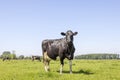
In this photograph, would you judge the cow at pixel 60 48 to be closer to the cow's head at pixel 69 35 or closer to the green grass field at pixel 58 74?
the cow's head at pixel 69 35

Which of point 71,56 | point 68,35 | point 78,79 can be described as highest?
point 68,35

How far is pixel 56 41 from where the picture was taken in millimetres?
21797

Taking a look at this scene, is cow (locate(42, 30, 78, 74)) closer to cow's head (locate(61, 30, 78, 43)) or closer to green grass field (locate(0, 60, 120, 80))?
cow's head (locate(61, 30, 78, 43))

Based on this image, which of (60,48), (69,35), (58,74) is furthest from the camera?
(60,48)

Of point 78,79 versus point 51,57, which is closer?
point 78,79

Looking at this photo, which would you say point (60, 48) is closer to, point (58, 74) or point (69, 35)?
point (69, 35)

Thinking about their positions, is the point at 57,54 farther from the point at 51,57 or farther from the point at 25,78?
the point at 25,78

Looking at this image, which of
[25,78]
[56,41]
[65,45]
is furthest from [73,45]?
[25,78]

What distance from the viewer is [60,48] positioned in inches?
812

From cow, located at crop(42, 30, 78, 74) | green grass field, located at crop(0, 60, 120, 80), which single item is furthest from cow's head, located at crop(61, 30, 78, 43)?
green grass field, located at crop(0, 60, 120, 80)

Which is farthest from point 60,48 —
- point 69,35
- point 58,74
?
point 58,74

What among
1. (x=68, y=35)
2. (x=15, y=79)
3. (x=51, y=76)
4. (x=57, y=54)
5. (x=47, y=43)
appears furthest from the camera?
(x=47, y=43)

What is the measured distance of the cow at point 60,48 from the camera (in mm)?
19922

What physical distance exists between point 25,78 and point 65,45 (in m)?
5.04
